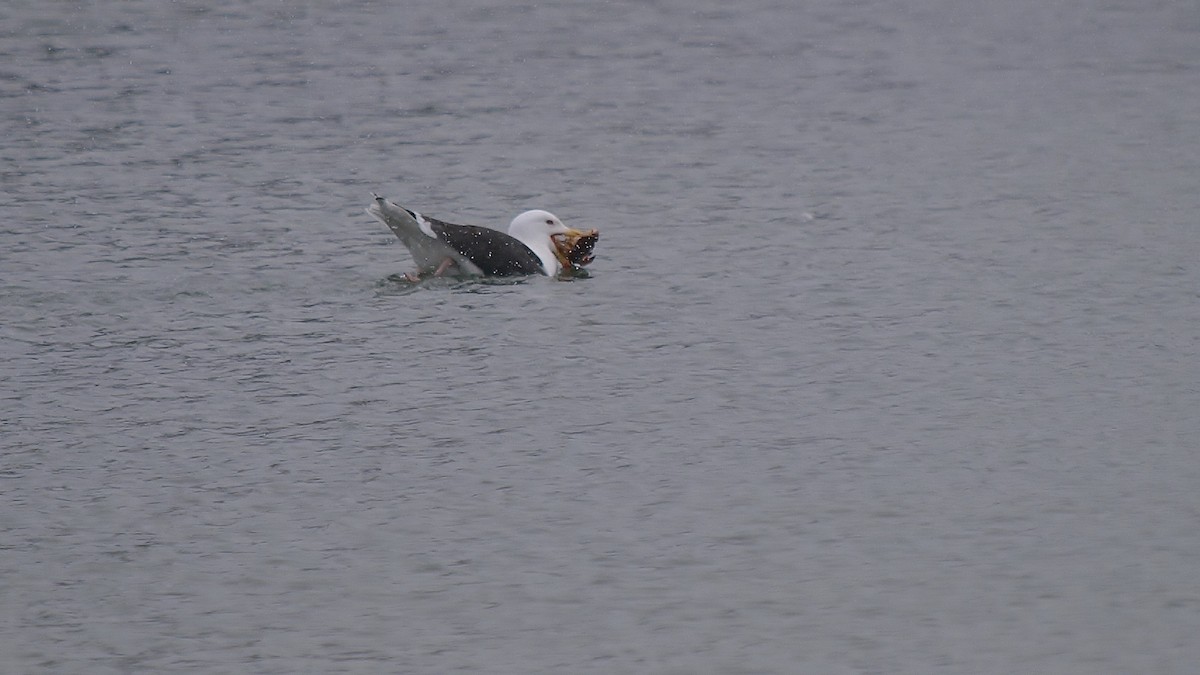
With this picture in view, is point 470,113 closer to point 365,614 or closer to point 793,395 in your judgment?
point 793,395

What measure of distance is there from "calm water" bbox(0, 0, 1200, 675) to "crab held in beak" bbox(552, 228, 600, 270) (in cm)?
42

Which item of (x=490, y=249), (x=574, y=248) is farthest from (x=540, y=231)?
(x=490, y=249)

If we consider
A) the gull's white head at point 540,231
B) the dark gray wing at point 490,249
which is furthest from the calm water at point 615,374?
the gull's white head at point 540,231

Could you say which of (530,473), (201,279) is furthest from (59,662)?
(201,279)

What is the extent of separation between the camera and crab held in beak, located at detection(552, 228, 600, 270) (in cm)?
1655

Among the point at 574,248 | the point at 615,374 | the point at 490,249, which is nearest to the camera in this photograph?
the point at 615,374

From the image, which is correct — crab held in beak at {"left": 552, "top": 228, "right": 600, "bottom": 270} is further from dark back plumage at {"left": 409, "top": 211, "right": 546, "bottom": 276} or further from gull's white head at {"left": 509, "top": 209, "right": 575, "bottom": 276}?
dark back plumage at {"left": 409, "top": 211, "right": 546, "bottom": 276}

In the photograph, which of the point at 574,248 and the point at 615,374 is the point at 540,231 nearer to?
the point at 574,248

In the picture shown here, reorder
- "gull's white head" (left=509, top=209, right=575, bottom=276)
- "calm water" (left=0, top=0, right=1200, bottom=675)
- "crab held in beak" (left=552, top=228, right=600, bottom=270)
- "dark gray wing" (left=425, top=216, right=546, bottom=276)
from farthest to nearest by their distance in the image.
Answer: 1. "gull's white head" (left=509, top=209, right=575, bottom=276)
2. "crab held in beak" (left=552, top=228, right=600, bottom=270)
3. "dark gray wing" (left=425, top=216, right=546, bottom=276)
4. "calm water" (left=0, top=0, right=1200, bottom=675)

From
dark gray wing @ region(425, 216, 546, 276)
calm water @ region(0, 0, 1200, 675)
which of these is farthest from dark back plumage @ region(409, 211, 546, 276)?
calm water @ region(0, 0, 1200, 675)

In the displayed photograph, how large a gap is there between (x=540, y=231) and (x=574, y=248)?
43 cm

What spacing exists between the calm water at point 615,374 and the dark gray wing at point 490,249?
0.57 feet

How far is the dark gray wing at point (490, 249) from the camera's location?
53.3ft

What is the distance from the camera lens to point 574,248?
16.6 meters
